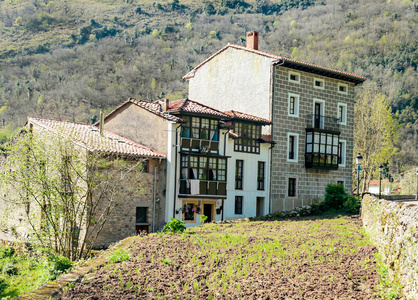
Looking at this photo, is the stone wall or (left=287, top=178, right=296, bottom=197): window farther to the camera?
(left=287, top=178, right=296, bottom=197): window

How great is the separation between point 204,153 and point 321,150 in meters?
9.77

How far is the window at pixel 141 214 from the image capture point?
1110 inches

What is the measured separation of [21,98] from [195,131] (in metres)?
48.2

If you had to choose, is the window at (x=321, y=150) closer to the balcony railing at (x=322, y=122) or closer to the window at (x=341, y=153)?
the balcony railing at (x=322, y=122)

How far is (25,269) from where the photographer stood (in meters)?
24.4

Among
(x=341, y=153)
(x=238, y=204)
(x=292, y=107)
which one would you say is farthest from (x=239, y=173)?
(x=341, y=153)

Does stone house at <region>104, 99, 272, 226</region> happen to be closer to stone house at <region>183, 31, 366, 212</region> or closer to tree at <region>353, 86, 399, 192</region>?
stone house at <region>183, 31, 366, 212</region>

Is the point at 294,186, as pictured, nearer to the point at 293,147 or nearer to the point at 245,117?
the point at 293,147

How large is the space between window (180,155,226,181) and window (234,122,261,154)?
1925mm

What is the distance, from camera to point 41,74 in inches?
3108

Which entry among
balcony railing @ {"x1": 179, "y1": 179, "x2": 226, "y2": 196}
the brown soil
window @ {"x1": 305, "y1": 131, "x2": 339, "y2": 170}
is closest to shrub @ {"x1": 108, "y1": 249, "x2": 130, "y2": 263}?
the brown soil

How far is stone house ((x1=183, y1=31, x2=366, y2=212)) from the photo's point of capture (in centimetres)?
3394

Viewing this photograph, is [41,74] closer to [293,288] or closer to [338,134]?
[338,134]

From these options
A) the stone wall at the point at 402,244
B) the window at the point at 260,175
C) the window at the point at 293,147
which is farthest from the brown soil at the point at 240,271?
the window at the point at 293,147
